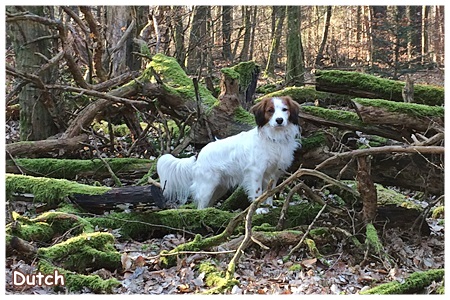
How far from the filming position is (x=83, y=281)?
4445 mm

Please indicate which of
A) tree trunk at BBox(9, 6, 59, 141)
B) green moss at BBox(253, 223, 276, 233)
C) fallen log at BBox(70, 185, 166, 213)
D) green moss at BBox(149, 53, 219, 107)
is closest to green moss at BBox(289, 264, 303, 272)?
green moss at BBox(253, 223, 276, 233)

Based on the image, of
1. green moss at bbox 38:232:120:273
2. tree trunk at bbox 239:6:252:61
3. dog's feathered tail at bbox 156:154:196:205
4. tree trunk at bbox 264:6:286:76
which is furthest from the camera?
tree trunk at bbox 264:6:286:76

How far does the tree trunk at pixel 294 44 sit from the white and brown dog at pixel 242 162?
976 cm

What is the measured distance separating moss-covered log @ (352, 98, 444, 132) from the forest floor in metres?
1.21

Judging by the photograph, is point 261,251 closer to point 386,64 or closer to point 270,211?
point 270,211

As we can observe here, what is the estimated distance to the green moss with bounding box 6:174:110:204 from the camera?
21.1ft

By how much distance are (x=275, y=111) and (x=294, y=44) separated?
1085 centimetres

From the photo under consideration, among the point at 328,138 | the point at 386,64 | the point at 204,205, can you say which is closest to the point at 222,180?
the point at 204,205

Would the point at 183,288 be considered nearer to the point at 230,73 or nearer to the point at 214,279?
the point at 214,279

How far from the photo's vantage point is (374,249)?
523 cm

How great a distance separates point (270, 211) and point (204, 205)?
3.43ft

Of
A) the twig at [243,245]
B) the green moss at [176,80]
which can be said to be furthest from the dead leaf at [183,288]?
the green moss at [176,80]

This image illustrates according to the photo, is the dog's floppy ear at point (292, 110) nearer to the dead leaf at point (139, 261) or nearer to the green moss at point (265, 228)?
the green moss at point (265, 228)

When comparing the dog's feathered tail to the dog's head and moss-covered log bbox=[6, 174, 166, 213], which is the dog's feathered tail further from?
the dog's head
